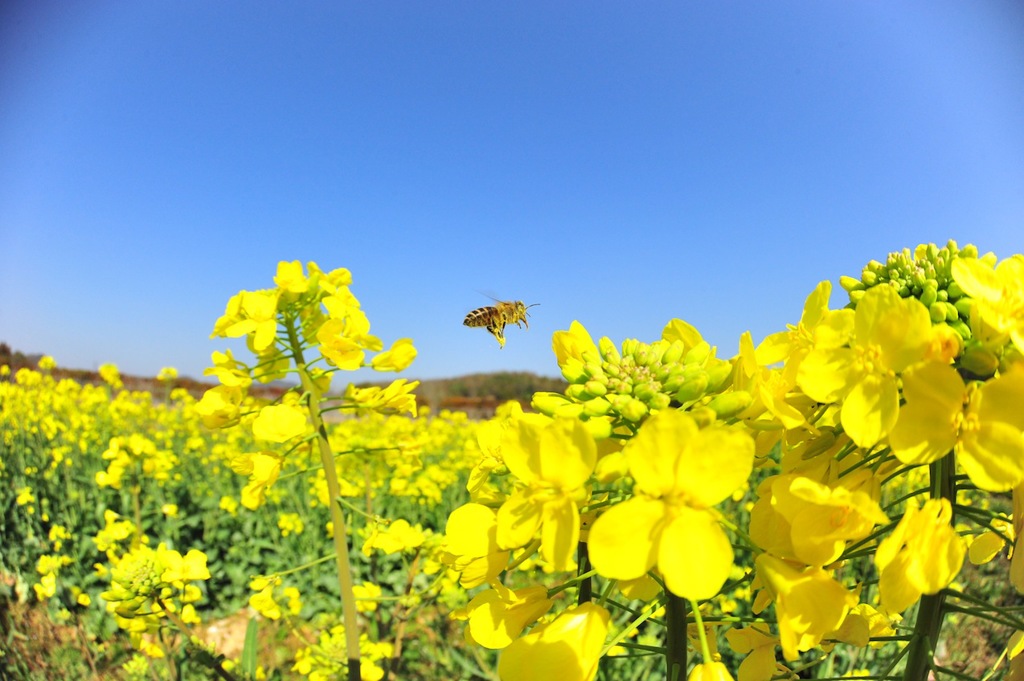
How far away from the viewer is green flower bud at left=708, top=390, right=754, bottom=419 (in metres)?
0.93

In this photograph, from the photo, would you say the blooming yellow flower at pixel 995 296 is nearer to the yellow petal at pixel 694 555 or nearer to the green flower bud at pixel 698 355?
the green flower bud at pixel 698 355

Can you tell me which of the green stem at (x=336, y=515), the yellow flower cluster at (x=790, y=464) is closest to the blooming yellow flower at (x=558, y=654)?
the yellow flower cluster at (x=790, y=464)

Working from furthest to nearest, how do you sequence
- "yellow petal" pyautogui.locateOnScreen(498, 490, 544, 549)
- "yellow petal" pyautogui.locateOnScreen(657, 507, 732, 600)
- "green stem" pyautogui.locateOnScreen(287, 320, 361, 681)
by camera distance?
"green stem" pyautogui.locateOnScreen(287, 320, 361, 681)
"yellow petal" pyautogui.locateOnScreen(498, 490, 544, 549)
"yellow petal" pyautogui.locateOnScreen(657, 507, 732, 600)

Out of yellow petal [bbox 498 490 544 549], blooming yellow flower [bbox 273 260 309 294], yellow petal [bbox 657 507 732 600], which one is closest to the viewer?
yellow petal [bbox 657 507 732 600]

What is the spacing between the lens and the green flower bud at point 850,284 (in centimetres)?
114

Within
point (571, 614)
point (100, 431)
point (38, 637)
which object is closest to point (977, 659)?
point (571, 614)

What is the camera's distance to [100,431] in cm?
854

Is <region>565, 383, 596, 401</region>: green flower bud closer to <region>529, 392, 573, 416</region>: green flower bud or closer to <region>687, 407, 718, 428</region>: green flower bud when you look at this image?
<region>529, 392, 573, 416</region>: green flower bud

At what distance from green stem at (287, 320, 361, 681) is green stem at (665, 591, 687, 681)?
1332 mm

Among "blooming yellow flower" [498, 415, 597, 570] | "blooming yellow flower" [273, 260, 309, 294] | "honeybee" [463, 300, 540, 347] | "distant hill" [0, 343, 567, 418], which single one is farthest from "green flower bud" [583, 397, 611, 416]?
"distant hill" [0, 343, 567, 418]

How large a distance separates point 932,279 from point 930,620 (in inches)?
22.5

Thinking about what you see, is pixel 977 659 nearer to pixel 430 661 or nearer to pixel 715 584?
pixel 430 661

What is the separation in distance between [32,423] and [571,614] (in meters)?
10.3

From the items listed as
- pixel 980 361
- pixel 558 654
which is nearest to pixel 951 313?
pixel 980 361
